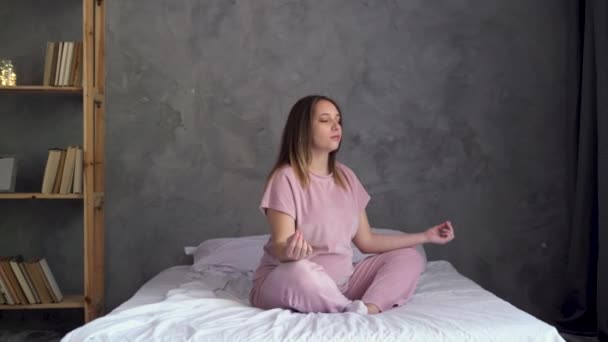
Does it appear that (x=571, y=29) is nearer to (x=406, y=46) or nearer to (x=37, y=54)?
(x=406, y=46)

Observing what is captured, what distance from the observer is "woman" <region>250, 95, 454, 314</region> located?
214cm

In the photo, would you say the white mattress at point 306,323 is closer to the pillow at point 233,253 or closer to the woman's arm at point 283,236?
the woman's arm at point 283,236

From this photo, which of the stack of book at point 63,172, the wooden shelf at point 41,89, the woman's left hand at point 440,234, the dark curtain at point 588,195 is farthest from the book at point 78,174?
the dark curtain at point 588,195

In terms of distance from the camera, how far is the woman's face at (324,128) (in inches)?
93.8

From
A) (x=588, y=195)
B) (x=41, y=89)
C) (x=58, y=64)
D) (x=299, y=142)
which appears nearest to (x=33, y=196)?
(x=41, y=89)

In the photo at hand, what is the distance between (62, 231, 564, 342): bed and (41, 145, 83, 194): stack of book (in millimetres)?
894

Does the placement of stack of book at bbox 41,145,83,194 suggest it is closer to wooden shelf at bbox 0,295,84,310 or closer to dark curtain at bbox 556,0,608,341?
wooden shelf at bbox 0,295,84,310

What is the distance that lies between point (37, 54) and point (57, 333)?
4.16ft

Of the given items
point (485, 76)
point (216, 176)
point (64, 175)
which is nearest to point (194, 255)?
point (216, 176)

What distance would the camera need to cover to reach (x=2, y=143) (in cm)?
334

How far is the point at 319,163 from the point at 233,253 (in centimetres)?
76

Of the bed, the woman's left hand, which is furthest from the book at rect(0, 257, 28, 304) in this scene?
the woman's left hand

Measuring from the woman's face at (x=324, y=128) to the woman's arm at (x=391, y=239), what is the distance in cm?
32

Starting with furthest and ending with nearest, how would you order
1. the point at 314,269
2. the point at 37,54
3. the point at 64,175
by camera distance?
the point at 37,54
the point at 64,175
the point at 314,269
